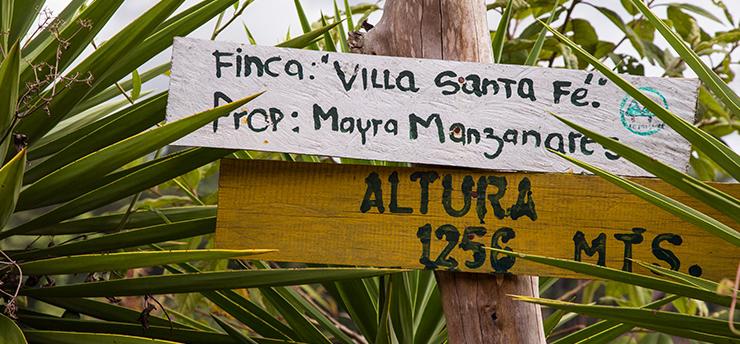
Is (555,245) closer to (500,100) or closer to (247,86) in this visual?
Result: (500,100)

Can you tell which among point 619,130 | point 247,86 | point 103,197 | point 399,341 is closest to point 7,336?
point 103,197

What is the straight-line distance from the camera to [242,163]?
1216 mm

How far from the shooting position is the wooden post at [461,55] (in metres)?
1.23

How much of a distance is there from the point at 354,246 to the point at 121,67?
44 centimetres

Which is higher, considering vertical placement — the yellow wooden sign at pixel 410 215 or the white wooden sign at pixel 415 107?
the white wooden sign at pixel 415 107

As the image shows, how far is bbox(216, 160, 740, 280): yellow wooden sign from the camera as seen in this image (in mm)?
1205

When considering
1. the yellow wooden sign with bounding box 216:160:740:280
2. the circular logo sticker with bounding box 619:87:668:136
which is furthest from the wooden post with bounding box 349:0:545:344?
the circular logo sticker with bounding box 619:87:668:136

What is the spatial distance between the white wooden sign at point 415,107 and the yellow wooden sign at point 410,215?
1.6 inches

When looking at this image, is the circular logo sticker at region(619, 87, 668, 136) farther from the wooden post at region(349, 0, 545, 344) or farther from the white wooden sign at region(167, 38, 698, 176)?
the wooden post at region(349, 0, 545, 344)

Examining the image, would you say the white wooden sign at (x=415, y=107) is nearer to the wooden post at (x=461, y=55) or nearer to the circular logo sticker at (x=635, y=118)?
the circular logo sticker at (x=635, y=118)

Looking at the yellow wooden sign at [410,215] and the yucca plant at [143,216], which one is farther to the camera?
the yellow wooden sign at [410,215]

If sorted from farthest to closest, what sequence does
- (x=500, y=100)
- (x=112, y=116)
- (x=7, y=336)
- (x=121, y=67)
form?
(x=112, y=116)
(x=121, y=67)
(x=500, y=100)
(x=7, y=336)

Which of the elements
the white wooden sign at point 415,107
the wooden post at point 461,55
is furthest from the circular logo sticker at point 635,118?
the wooden post at point 461,55

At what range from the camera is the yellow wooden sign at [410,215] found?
1205 mm
